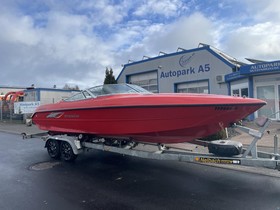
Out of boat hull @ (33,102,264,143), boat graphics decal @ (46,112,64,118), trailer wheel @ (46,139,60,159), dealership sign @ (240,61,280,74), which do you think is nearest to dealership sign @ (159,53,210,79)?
dealership sign @ (240,61,280,74)

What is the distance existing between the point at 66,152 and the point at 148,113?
9.72ft

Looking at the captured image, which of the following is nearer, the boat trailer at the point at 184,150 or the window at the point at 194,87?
the boat trailer at the point at 184,150

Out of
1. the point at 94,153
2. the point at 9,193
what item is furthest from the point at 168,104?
the point at 94,153

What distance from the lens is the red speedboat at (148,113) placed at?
4.96 metres

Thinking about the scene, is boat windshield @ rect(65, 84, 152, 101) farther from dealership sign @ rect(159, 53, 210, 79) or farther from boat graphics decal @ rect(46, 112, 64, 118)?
dealership sign @ rect(159, 53, 210, 79)

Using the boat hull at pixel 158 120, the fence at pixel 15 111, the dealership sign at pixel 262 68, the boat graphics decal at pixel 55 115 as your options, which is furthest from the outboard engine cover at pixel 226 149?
the fence at pixel 15 111

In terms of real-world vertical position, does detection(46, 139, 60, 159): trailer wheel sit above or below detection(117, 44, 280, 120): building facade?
below

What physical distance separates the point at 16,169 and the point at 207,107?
4763 mm

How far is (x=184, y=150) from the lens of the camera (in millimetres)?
6117

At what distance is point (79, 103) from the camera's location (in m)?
6.60

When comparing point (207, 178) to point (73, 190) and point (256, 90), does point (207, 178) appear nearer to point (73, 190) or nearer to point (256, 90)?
point (73, 190)

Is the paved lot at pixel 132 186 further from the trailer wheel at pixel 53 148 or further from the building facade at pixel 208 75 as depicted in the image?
the building facade at pixel 208 75

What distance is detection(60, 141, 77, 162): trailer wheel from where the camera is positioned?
22.7ft

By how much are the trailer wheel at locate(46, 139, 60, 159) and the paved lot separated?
410 millimetres
